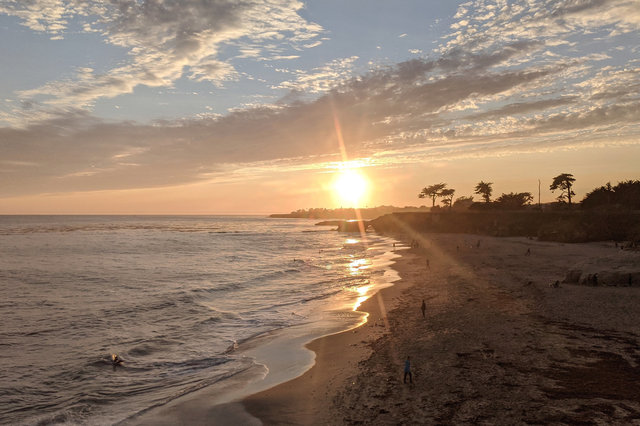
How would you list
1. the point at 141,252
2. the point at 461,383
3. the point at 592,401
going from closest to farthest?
1. the point at 592,401
2. the point at 461,383
3. the point at 141,252

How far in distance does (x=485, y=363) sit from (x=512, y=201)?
91.9 m

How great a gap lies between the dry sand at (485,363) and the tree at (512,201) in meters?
72.0

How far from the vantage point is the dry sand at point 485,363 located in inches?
440

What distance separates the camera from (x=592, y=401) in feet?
36.1

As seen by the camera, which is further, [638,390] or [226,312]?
[226,312]

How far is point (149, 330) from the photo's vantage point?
2256cm

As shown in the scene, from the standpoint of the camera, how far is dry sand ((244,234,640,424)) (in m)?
11.2

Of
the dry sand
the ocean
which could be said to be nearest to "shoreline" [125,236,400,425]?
the ocean

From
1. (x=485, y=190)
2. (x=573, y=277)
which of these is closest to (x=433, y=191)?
(x=485, y=190)

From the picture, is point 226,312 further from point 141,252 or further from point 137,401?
point 141,252

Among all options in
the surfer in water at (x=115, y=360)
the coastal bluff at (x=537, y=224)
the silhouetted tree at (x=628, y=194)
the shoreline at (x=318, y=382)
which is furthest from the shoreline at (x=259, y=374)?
the silhouetted tree at (x=628, y=194)

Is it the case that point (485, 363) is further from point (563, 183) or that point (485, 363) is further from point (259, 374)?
point (563, 183)

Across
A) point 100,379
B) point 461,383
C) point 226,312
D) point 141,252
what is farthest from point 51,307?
point 141,252

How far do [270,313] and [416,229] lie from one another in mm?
84730
